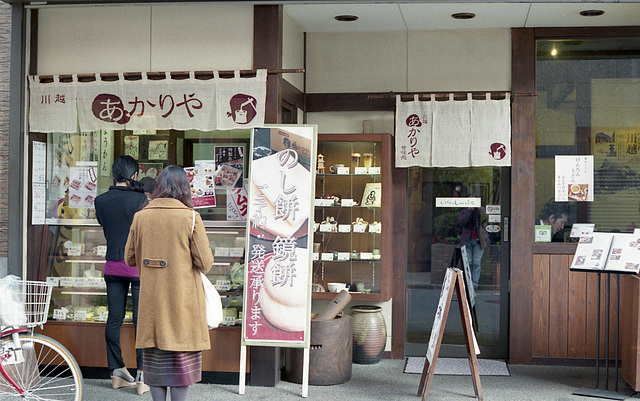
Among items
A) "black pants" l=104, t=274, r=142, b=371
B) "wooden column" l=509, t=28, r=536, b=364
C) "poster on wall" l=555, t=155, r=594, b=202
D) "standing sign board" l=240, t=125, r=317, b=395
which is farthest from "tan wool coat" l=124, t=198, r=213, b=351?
"poster on wall" l=555, t=155, r=594, b=202

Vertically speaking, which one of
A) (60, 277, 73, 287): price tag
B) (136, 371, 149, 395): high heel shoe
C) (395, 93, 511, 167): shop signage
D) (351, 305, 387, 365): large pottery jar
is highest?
(395, 93, 511, 167): shop signage

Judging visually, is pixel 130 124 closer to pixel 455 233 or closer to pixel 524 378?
pixel 455 233

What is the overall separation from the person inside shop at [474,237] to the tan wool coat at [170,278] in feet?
11.9

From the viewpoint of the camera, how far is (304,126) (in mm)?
5852

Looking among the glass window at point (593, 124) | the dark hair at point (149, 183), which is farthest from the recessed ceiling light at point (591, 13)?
the dark hair at point (149, 183)

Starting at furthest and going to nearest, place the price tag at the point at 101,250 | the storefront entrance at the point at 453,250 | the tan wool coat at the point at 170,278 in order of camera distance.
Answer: the storefront entrance at the point at 453,250, the price tag at the point at 101,250, the tan wool coat at the point at 170,278

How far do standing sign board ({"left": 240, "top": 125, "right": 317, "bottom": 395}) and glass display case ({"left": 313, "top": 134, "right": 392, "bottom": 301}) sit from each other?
3.96 feet

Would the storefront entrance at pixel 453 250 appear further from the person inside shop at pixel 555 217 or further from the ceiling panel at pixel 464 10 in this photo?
the ceiling panel at pixel 464 10

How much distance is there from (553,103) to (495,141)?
752mm

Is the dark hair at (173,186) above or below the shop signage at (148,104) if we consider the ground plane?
below

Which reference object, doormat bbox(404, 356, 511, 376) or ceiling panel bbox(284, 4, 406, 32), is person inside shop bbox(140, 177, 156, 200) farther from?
doormat bbox(404, 356, 511, 376)

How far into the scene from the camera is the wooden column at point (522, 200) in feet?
22.8

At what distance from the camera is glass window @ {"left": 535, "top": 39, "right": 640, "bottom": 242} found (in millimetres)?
6852

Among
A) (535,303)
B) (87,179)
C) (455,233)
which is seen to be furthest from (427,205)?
(87,179)
